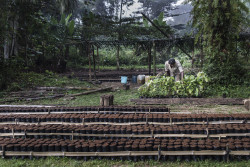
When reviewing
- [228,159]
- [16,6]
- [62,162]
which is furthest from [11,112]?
[16,6]

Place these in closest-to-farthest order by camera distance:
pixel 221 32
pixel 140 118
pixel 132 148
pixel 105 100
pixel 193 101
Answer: pixel 132 148
pixel 140 118
pixel 105 100
pixel 193 101
pixel 221 32

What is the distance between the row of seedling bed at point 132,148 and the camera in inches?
152

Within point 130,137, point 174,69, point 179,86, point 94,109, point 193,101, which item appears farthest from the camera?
point 174,69

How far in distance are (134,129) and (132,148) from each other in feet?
2.80

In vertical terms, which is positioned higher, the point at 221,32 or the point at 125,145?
the point at 221,32

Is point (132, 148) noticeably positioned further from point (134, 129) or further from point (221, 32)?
point (221, 32)

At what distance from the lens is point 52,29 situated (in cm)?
1884

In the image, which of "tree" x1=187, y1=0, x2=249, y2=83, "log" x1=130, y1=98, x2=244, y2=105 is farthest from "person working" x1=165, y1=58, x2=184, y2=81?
"tree" x1=187, y1=0, x2=249, y2=83

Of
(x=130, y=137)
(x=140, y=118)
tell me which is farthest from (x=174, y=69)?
(x=130, y=137)

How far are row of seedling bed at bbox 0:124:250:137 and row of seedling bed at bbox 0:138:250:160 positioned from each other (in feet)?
1.58

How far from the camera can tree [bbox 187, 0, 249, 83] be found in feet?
33.2

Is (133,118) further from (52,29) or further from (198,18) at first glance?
(52,29)

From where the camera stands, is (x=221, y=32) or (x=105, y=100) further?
(x=221, y=32)

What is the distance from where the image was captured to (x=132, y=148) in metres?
3.98
